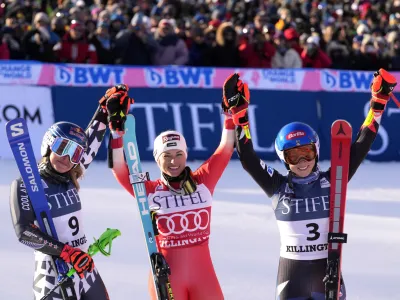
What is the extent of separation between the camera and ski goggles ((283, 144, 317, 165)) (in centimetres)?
598

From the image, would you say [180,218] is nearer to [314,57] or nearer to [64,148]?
[64,148]

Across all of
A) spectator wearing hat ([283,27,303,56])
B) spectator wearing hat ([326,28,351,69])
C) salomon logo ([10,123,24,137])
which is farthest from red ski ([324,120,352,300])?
spectator wearing hat ([326,28,351,69])

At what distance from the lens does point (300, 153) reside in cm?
599

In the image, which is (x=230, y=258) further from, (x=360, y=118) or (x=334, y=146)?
(x=360, y=118)

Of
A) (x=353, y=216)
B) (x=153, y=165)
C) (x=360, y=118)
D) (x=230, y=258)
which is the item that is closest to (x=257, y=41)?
A: (x=360, y=118)

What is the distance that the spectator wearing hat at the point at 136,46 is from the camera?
1474cm

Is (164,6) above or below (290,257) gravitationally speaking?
above

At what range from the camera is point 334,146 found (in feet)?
19.6

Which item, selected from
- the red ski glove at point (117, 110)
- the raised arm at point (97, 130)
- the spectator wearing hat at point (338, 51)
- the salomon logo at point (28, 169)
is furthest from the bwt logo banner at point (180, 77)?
the salomon logo at point (28, 169)

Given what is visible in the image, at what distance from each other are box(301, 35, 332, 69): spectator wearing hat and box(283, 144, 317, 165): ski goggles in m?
10.1

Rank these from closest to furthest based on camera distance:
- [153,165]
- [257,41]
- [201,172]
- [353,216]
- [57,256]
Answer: [57,256] → [201,172] → [353,216] → [153,165] → [257,41]

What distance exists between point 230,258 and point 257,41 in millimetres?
7273

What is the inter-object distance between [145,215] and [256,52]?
962cm

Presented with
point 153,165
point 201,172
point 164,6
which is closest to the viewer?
point 201,172
